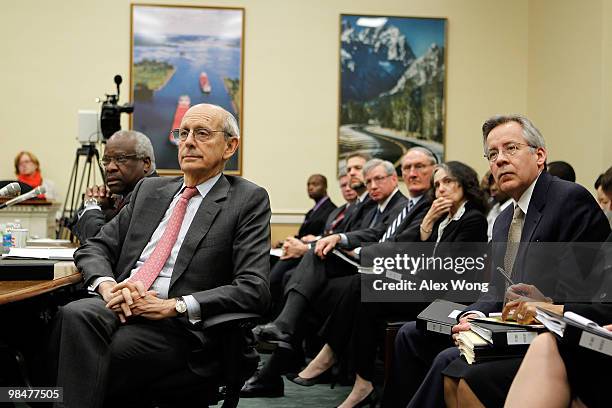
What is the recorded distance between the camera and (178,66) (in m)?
8.95

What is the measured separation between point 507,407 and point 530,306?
0.41 meters

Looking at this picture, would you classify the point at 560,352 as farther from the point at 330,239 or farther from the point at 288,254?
the point at 288,254

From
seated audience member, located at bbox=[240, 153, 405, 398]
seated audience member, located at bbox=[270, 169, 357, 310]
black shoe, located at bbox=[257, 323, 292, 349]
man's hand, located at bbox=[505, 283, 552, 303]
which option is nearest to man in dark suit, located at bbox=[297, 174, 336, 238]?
seated audience member, located at bbox=[270, 169, 357, 310]

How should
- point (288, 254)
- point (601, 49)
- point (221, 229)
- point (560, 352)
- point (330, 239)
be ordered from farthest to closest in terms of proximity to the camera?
point (601, 49)
point (288, 254)
point (330, 239)
point (221, 229)
point (560, 352)

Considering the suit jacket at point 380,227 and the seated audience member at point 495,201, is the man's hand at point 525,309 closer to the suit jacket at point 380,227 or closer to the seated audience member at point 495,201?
the suit jacket at point 380,227

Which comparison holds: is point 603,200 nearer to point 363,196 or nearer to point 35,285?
point 363,196

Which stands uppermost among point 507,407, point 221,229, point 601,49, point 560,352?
point 601,49

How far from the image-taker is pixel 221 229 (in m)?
2.74

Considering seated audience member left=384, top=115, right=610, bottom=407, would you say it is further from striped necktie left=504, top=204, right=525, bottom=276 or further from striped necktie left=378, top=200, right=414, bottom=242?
striped necktie left=378, top=200, right=414, bottom=242

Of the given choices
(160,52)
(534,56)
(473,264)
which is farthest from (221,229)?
(534,56)

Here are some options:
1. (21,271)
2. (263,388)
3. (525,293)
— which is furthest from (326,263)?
(21,271)

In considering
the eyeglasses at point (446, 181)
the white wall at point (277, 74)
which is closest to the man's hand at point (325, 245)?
the eyeglasses at point (446, 181)

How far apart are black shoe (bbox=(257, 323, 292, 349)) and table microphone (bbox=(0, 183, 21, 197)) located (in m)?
1.99

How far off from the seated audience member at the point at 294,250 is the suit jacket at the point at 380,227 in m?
0.60
